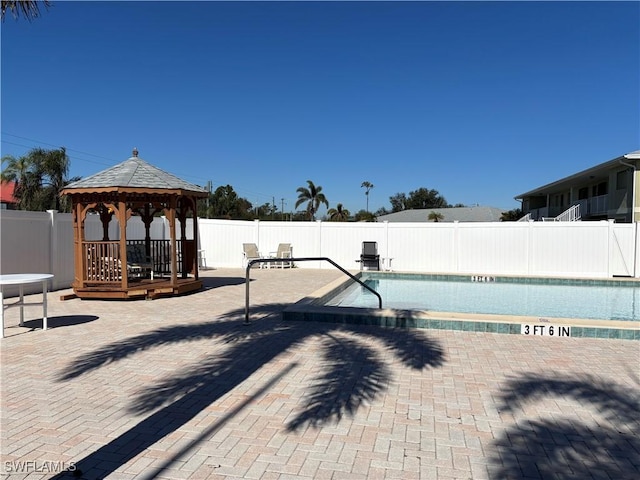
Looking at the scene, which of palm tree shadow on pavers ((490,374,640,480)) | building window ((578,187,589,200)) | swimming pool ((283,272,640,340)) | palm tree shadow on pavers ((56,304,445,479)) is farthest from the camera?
building window ((578,187,589,200))

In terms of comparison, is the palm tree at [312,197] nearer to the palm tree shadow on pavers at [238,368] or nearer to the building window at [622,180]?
the building window at [622,180]

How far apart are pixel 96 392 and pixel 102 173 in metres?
7.42

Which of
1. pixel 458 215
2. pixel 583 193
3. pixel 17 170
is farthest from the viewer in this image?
pixel 458 215

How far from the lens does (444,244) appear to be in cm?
1634

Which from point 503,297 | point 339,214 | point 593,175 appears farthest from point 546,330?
point 339,214

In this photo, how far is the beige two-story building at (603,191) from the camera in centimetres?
2195

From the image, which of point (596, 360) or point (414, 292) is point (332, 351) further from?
point (414, 292)

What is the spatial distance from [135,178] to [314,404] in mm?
7814

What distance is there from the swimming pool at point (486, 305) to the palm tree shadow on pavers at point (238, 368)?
18.2 inches

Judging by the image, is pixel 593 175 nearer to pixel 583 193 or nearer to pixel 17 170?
pixel 583 193

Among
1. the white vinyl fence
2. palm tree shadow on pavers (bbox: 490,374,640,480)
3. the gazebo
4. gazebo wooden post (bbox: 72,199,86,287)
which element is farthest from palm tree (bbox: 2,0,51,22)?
palm tree shadow on pavers (bbox: 490,374,640,480)

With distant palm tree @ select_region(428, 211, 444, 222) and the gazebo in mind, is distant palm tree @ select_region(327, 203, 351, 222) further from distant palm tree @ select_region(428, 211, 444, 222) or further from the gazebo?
the gazebo

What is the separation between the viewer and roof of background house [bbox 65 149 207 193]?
386 inches

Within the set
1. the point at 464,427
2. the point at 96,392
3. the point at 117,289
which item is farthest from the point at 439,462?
the point at 117,289
